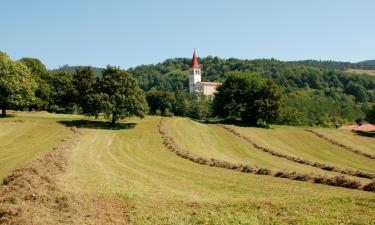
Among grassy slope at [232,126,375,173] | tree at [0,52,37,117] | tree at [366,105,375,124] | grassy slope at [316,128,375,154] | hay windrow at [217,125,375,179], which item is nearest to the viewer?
hay windrow at [217,125,375,179]

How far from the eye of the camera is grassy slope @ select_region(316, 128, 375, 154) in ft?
212

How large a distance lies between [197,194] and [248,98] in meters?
72.5

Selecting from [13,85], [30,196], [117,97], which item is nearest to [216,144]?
[117,97]

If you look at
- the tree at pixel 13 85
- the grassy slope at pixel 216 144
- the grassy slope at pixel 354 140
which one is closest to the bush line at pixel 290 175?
the grassy slope at pixel 216 144

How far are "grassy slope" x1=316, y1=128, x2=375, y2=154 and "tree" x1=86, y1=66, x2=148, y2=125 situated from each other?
34149 millimetres

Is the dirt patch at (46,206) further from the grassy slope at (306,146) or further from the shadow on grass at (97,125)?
the shadow on grass at (97,125)

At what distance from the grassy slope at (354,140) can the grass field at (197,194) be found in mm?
37556

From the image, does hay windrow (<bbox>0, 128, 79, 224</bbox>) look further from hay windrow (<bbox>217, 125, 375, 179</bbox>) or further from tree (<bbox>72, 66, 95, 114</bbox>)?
tree (<bbox>72, 66, 95, 114</bbox>)

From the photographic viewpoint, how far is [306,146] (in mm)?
64062

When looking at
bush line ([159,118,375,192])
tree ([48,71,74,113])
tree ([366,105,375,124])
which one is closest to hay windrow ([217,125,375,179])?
bush line ([159,118,375,192])

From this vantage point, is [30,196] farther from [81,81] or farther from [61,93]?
[61,93]

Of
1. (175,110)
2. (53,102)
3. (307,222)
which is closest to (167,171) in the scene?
(307,222)

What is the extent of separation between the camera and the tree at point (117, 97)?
68.8m

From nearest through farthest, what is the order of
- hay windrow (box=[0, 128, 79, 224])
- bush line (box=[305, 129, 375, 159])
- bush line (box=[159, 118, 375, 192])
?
hay windrow (box=[0, 128, 79, 224]) < bush line (box=[159, 118, 375, 192]) < bush line (box=[305, 129, 375, 159])
